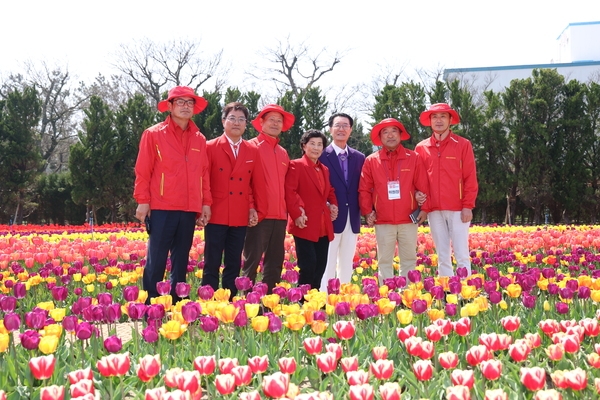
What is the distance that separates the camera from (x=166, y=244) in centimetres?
491

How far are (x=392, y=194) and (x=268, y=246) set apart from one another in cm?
126

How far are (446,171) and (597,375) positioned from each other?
3.33 m

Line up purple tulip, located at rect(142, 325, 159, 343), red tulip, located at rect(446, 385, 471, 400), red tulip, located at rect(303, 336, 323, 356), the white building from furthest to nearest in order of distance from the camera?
1. the white building
2. purple tulip, located at rect(142, 325, 159, 343)
3. red tulip, located at rect(303, 336, 323, 356)
4. red tulip, located at rect(446, 385, 471, 400)

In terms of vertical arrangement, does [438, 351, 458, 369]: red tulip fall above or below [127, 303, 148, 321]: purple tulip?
below

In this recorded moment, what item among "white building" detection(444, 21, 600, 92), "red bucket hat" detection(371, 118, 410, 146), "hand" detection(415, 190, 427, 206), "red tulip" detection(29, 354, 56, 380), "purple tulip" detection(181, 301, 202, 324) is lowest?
"red tulip" detection(29, 354, 56, 380)

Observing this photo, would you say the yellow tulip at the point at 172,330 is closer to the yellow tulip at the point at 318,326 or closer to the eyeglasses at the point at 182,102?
the yellow tulip at the point at 318,326

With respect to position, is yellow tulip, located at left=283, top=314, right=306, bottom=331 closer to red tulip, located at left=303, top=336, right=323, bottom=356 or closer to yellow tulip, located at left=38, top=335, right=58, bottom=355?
red tulip, located at left=303, top=336, right=323, bottom=356

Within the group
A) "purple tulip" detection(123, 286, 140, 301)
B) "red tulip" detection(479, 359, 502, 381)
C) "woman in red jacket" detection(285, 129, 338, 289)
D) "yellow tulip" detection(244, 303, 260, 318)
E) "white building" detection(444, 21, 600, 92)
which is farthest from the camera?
"white building" detection(444, 21, 600, 92)

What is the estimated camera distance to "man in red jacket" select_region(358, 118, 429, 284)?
5664 mm

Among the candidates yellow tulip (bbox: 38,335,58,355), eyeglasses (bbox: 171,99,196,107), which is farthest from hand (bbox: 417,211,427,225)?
yellow tulip (bbox: 38,335,58,355)

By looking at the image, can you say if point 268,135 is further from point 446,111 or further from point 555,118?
point 555,118

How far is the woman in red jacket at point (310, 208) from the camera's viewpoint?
213 inches

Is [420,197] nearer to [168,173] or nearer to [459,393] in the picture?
[168,173]

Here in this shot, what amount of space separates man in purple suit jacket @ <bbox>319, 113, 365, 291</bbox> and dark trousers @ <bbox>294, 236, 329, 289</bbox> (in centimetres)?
9
